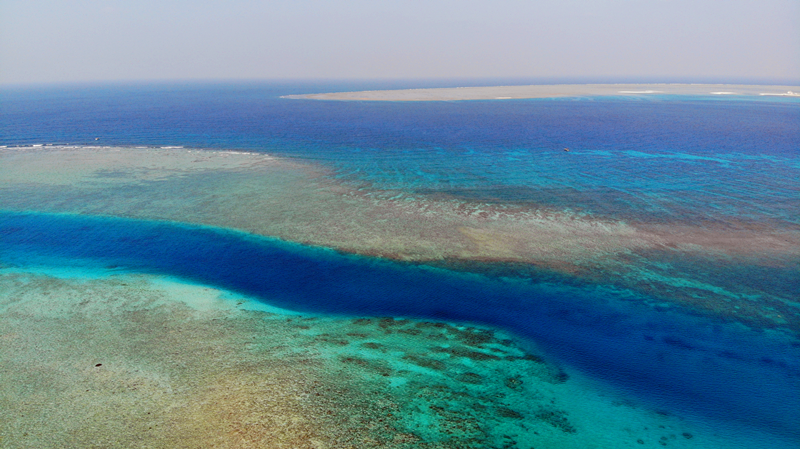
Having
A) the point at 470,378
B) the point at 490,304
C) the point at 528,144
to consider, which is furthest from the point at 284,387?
the point at 528,144

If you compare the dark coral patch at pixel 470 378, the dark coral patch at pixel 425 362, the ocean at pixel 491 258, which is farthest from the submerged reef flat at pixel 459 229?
the dark coral patch at pixel 470 378

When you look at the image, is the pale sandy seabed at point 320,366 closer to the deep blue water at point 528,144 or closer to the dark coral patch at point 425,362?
the dark coral patch at point 425,362

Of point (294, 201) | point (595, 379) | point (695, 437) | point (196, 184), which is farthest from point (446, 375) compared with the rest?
point (196, 184)

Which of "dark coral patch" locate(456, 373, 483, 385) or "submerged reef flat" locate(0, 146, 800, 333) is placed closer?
"dark coral patch" locate(456, 373, 483, 385)

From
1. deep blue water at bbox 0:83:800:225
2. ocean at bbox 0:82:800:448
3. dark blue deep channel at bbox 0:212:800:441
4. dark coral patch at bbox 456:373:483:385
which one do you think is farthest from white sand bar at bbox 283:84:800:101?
dark coral patch at bbox 456:373:483:385

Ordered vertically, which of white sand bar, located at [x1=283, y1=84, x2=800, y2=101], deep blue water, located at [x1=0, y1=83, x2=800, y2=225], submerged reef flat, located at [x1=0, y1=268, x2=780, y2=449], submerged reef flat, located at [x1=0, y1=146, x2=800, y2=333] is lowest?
submerged reef flat, located at [x1=0, y1=268, x2=780, y2=449]

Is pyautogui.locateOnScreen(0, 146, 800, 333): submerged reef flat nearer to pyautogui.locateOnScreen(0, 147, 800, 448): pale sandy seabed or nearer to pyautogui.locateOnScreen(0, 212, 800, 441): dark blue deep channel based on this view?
pyautogui.locateOnScreen(0, 147, 800, 448): pale sandy seabed

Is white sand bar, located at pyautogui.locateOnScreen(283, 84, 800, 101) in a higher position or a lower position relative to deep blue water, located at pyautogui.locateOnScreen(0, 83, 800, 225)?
higher
